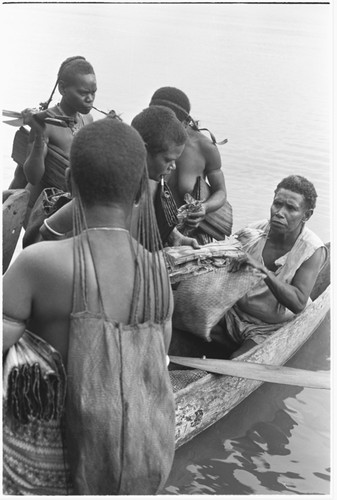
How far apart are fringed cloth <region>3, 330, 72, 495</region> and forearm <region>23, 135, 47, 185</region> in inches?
91.2

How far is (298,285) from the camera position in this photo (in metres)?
4.36

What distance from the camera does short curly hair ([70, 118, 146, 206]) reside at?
226 cm

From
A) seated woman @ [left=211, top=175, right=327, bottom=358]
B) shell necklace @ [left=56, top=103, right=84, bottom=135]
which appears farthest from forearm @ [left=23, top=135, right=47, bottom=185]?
seated woman @ [left=211, top=175, right=327, bottom=358]

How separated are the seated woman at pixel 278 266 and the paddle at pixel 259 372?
435 millimetres

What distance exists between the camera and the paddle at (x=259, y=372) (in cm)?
397

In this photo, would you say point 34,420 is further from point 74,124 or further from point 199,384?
point 74,124

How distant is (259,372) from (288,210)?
0.95 metres

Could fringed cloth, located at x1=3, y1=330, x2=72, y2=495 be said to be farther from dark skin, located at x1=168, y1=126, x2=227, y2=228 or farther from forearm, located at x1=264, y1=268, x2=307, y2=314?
dark skin, located at x1=168, y1=126, x2=227, y2=228

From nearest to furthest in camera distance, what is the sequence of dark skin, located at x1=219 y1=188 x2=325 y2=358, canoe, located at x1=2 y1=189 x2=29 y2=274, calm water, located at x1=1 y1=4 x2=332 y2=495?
1. canoe, located at x1=2 y1=189 x2=29 y2=274
2. calm water, located at x1=1 y1=4 x2=332 y2=495
3. dark skin, located at x1=219 y1=188 x2=325 y2=358

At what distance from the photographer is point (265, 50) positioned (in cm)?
1112

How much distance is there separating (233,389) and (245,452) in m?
0.37

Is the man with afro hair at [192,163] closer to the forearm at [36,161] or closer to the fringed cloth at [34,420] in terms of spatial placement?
the forearm at [36,161]

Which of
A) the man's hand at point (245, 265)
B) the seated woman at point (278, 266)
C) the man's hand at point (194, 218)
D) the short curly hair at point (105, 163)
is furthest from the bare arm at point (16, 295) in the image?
the man's hand at point (194, 218)

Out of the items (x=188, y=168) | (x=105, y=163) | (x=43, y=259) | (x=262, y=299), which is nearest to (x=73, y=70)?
(x=188, y=168)
